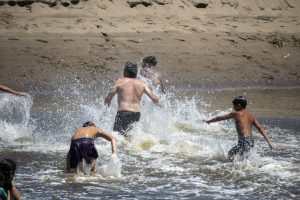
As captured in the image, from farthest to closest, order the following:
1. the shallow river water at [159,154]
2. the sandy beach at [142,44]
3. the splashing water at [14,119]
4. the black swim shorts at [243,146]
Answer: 1. the sandy beach at [142,44]
2. the splashing water at [14,119]
3. the black swim shorts at [243,146]
4. the shallow river water at [159,154]

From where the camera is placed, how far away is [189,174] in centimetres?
845

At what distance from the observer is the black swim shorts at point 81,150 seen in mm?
7934

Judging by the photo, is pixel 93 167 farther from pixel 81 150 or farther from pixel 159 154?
pixel 159 154

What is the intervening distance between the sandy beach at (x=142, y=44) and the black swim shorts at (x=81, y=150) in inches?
368

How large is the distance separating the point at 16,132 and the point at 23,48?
7644 mm

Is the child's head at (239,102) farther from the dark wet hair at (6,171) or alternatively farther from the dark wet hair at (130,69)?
the dark wet hair at (6,171)

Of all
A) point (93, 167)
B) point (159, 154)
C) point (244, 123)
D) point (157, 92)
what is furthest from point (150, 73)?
point (93, 167)

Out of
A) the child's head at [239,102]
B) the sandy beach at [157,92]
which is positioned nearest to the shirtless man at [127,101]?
the sandy beach at [157,92]

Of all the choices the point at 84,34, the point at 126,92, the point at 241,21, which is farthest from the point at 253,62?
the point at 126,92

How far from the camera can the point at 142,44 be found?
64.1 feet

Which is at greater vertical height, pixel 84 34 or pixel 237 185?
pixel 84 34

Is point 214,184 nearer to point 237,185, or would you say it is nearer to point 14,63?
point 237,185

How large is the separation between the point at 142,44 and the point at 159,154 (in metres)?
10.1

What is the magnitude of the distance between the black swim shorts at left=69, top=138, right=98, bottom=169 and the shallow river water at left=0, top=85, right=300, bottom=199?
231mm
